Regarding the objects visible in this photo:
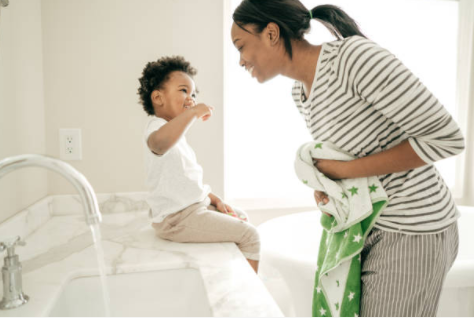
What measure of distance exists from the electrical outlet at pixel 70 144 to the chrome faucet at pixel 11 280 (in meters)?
0.80

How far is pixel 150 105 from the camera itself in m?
1.28

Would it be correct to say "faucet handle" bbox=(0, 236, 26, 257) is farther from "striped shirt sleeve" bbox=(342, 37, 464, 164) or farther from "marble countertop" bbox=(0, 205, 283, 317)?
"striped shirt sleeve" bbox=(342, 37, 464, 164)

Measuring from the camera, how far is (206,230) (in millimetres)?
998

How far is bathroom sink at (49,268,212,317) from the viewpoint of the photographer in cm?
78

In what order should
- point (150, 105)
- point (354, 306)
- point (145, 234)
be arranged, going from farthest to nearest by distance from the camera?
point (150, 105) < point (145, 234) < point (354, 306)

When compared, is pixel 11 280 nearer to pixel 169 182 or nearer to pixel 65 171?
pixel 65 171

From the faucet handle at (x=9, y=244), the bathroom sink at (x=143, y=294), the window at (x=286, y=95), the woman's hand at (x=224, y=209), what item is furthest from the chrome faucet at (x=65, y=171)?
the window at (x=286, y=95)

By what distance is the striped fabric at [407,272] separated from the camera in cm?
74

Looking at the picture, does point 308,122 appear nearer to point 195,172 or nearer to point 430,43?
point 195,172

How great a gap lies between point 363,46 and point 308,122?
228mm

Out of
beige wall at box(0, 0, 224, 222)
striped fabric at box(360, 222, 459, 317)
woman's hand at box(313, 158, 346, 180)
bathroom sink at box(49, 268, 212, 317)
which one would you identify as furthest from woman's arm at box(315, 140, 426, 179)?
beige wall at box(0, 0, 224, 222)

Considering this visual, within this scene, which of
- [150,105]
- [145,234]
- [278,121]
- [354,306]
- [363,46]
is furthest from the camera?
[278,121]

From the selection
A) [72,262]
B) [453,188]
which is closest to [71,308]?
[72,262]

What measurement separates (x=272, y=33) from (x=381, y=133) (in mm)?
333
